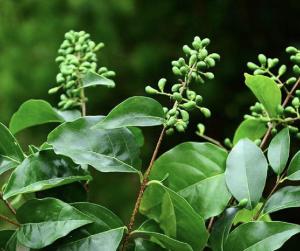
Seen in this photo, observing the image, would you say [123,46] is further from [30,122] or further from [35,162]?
[35,162]

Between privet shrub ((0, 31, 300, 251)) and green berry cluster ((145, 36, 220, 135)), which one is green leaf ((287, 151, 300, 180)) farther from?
green berry cluster ((145, 36, 220, 135))

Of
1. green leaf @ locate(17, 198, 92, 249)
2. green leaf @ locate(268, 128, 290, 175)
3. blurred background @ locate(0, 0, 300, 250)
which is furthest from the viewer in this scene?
blurred background @ locate(0, 0, 300, 250)

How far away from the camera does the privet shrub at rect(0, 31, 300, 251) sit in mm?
655

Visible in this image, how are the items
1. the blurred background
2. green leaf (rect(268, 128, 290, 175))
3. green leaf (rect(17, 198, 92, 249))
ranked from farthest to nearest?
the blurred background → green leaf (rect(268, 128, 290, 175)) → green leaf (rect(17, 198, 92, 249))

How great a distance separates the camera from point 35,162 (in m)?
0.67

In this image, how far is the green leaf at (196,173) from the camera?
709 millimetres

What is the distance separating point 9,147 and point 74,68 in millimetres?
166

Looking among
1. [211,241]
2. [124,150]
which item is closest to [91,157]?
[124,150]

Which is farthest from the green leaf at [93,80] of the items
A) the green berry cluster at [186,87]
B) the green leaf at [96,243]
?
the green leaf at [96,243]

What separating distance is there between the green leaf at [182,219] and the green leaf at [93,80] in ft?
0.51

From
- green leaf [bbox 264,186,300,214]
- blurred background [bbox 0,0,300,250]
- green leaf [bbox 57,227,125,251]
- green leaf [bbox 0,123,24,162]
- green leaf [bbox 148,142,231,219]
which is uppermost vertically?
green leaf [bbox 0,123,24,162]

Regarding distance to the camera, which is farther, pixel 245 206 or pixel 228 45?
pixel 228 45

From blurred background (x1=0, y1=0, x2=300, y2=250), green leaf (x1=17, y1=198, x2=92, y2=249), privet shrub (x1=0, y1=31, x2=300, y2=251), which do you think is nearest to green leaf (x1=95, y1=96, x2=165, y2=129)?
privet shrub (x1=0, y1=31, x2=300, y2=251)

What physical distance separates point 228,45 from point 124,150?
2.10m
